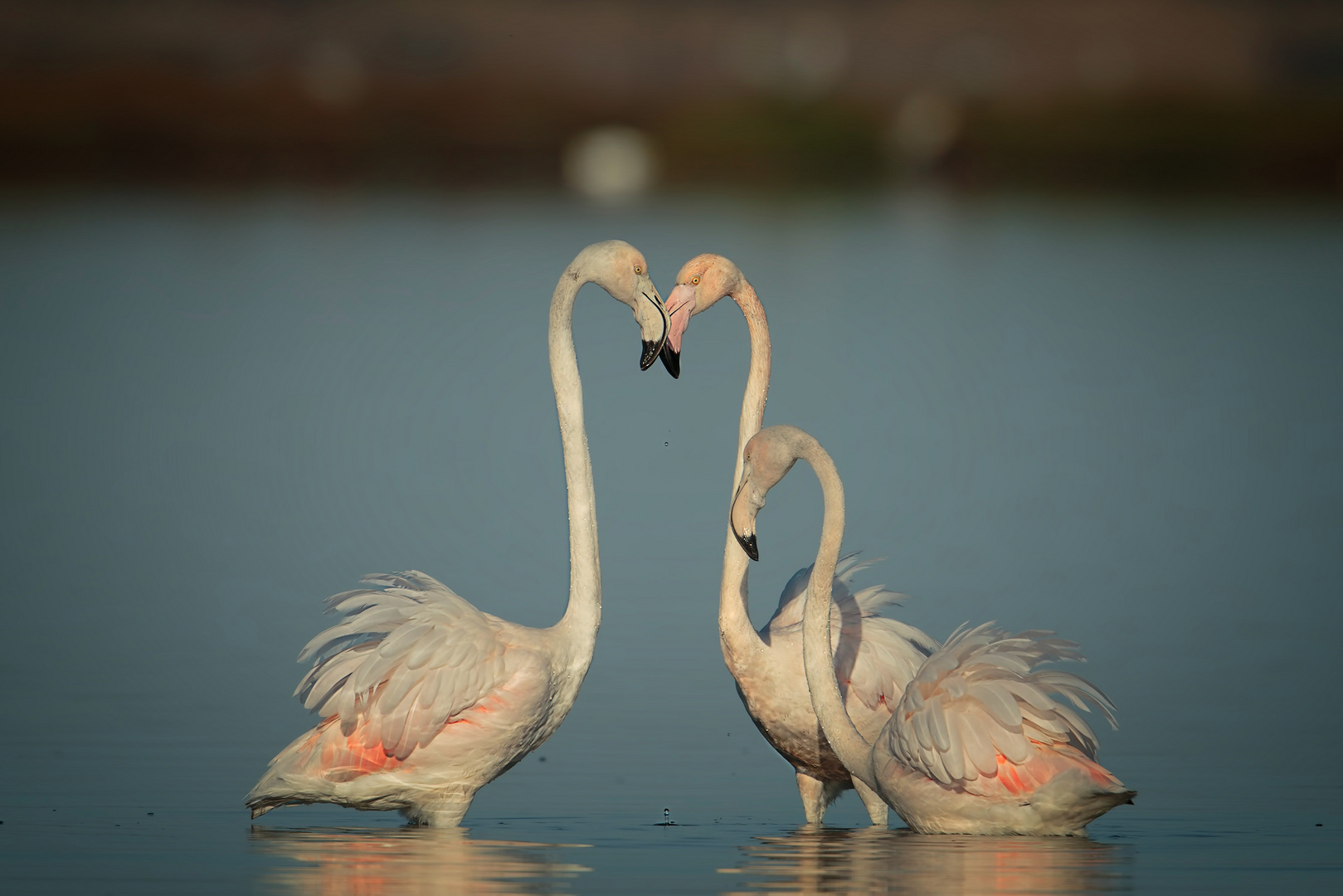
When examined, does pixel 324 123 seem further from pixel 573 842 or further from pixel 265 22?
pixel 573 842

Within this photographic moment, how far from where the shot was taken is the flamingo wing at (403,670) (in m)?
9.00

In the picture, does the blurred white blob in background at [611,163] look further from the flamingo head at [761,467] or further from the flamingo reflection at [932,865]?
the flamingo reflection at [932,865]

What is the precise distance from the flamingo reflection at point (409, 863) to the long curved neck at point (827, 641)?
140 cm

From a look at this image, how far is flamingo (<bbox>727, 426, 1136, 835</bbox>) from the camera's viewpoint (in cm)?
841

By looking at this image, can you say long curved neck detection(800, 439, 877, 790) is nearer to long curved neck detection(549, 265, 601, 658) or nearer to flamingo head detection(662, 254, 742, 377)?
long curved neck detection(549, 265, 601, 658)

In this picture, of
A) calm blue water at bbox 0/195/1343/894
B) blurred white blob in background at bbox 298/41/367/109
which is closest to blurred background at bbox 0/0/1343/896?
calm blue water at bbox 0/195/1343/894

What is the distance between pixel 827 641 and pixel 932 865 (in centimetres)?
149

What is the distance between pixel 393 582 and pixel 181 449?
1022 cm

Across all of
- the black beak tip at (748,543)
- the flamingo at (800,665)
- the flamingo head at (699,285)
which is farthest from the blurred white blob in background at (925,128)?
the black beak tip at (748,543)

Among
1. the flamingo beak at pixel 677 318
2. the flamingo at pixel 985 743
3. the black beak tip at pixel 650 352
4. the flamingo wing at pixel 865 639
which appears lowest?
the flamingo at pixel 985 743

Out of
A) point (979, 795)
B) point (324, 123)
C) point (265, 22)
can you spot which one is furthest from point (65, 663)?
point (265, 22)

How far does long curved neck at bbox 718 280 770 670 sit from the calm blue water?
733mm

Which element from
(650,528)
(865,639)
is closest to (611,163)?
(650,528)

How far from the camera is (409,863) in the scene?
26.4 ft
